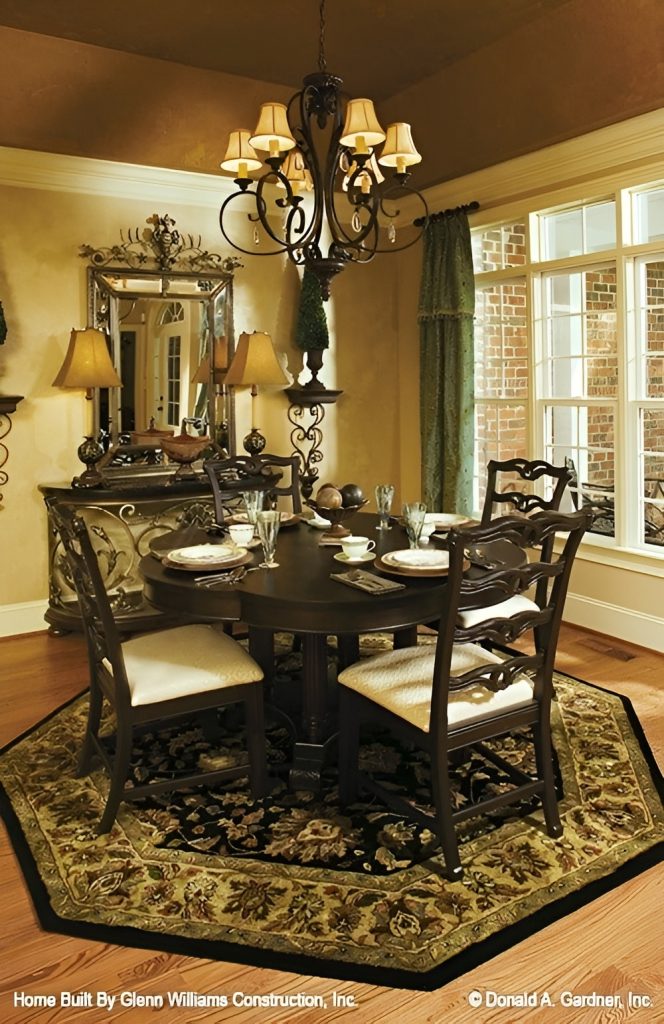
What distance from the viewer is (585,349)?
14.5 ft

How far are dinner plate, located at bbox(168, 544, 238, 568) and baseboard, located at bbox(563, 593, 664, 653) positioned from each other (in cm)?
235

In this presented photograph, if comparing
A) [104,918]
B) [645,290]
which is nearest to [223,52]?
[645,290]

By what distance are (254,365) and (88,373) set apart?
0.98m

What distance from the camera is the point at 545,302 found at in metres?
4.63

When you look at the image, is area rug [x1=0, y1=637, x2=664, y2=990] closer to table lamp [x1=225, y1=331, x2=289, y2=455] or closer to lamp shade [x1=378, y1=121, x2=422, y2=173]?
lamp shade [x1=378, y1=121, x2=422, y2=173]

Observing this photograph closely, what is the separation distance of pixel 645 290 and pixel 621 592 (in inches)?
61.5

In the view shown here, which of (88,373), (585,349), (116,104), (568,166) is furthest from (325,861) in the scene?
(116,104)

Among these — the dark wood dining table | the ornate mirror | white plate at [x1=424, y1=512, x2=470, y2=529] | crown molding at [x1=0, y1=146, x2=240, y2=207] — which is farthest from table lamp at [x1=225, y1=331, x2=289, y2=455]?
the dark wood dining table

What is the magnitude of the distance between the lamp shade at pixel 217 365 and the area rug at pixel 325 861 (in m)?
2.55

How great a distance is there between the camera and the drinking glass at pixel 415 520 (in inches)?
109

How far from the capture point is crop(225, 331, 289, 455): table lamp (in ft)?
15.7

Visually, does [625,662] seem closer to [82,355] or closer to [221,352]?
[221,352]

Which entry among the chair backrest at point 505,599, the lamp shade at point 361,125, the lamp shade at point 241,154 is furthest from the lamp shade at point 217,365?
the chair backrest at point 505,599

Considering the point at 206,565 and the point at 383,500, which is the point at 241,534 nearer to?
the point at 206,565
